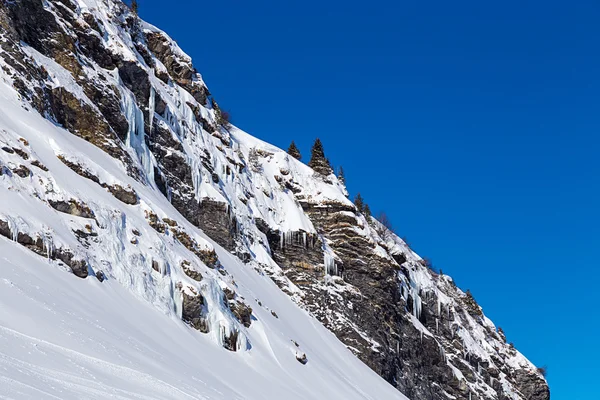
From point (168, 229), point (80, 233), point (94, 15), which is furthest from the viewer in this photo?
point (94, 15)

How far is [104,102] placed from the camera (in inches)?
1405

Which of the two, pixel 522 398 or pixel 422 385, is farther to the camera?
pixel 522 398

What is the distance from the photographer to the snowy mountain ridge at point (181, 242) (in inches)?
810

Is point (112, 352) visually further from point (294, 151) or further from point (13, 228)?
point (294, 151)

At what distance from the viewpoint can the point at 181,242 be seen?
98.4 ft

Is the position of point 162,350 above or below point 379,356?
below

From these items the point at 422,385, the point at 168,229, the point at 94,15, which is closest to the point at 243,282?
the point at 168,229

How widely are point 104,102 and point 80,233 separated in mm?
14327

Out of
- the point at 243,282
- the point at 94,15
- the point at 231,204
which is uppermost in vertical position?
the point at 94,15

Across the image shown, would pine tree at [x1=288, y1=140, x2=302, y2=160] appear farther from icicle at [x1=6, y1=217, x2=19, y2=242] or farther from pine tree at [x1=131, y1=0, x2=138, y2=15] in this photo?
icicle at [x1=6, y1=217, x2=19, y2=242]

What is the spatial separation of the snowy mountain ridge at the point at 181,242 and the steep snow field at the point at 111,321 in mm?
95

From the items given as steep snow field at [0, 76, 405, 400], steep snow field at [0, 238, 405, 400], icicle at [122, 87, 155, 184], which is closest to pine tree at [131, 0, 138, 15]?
icicle at [122, 87, 155, 184]

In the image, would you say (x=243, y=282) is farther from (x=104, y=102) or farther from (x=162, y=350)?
(x=162, y=350)

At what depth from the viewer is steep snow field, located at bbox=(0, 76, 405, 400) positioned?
42.7 ft
